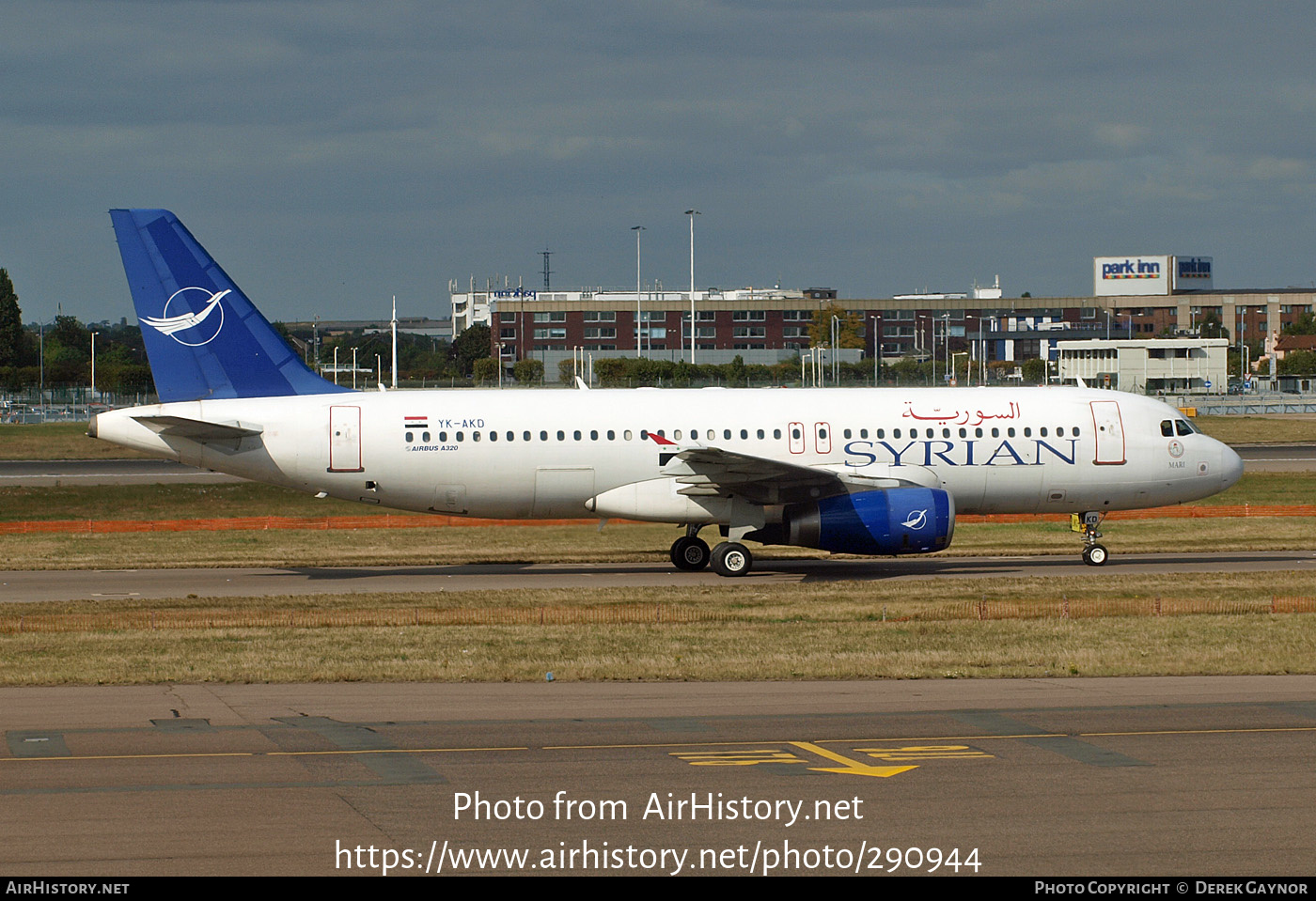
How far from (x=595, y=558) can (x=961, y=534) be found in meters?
11.5

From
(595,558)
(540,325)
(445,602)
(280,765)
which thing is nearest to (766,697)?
(280,765)

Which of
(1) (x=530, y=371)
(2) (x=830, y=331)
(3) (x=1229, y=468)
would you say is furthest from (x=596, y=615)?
(2) (x=830, y=331)

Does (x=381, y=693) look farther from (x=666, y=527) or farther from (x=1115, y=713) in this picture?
(x=666, y=527)

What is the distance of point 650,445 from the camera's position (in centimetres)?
3222

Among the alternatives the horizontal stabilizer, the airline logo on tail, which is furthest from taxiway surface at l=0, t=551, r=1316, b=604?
the airline logo on tail

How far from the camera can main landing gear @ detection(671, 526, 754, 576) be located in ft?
104

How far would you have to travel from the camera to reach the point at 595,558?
119 feet

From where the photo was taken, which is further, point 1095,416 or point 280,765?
point 1095,416

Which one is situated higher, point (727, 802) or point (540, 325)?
point (540, 325)

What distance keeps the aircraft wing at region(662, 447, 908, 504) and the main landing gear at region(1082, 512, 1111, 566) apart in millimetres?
5160

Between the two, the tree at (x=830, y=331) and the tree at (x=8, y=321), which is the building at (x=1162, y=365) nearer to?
the tree at (x=830, y=331)

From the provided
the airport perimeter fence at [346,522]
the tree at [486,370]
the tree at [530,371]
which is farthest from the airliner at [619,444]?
the tree at [486,370]

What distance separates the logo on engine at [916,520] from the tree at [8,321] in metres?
149

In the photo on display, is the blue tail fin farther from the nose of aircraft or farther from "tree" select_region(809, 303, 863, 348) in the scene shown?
"tree" select_region(809, 303, 863, 348)
